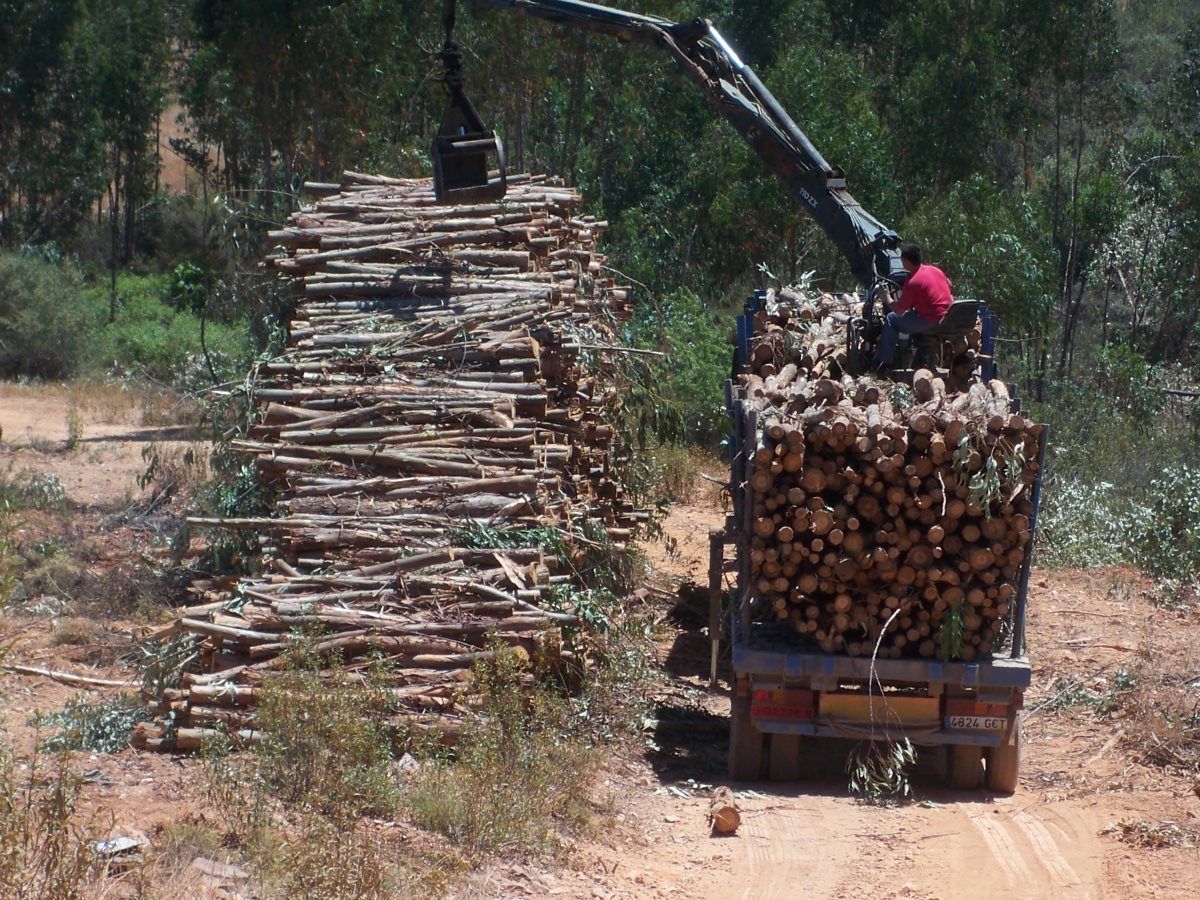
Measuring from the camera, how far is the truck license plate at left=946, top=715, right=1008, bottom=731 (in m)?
7.82

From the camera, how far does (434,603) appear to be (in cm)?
799

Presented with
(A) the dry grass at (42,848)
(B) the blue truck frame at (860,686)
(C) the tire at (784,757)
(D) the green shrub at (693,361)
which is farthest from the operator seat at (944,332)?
(D) the green shrub at (693,361)

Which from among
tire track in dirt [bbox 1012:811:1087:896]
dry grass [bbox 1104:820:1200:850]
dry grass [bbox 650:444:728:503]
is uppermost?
dry grass [bbox 650:444:728:503]

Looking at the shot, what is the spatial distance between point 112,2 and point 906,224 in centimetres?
2592

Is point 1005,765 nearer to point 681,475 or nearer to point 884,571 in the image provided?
point 884,571

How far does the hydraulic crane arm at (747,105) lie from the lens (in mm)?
11773

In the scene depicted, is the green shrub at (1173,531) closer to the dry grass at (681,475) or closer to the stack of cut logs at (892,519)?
the dry grass at (681,475)

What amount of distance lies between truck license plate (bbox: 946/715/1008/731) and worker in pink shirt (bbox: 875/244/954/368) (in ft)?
9.09

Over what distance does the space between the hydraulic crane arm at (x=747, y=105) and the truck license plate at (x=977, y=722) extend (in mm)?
4754

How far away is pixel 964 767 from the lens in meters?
8.16

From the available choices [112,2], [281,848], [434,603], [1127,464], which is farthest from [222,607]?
[112,2]

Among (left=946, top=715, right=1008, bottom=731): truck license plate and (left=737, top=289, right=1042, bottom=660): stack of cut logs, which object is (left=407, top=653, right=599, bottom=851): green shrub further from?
(left=946, top=715, right=1008, bottom=731): truck license plate

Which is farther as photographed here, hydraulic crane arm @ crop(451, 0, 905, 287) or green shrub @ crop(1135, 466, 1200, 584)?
green shrub @ crop(1135, 466, 1200, 584)

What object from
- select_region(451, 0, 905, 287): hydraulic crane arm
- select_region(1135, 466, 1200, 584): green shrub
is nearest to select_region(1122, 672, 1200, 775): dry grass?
select_region(1135, 466, 1200, 584): green shrub
